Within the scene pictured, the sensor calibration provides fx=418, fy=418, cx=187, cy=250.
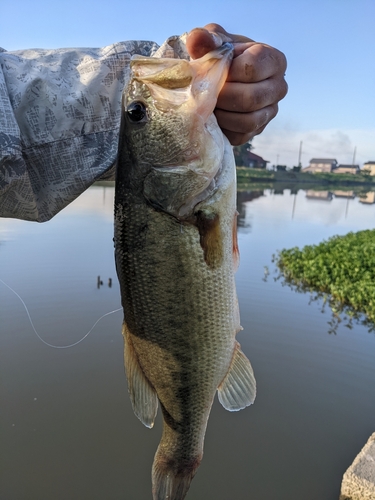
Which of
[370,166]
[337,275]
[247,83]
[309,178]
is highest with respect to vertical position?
[370,166]

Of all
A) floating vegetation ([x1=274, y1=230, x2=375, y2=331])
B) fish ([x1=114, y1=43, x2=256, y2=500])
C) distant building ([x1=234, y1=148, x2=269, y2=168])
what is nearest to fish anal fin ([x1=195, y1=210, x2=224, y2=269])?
fish ([x1=114, y1=43, x2=256, y2=500])

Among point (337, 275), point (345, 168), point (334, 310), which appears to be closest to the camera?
point (334, 310)

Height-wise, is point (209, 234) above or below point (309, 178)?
above

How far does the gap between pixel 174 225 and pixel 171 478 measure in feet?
3.83

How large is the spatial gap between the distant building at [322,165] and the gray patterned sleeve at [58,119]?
97571 millimetres

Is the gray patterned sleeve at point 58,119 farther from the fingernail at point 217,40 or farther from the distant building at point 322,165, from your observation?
the distant building at point 322,165

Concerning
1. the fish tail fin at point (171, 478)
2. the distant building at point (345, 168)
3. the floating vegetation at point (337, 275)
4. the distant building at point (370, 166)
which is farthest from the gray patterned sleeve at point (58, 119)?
the distant building at point (370, 166)

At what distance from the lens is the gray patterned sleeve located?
1979 mm

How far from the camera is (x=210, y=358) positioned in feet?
6.08

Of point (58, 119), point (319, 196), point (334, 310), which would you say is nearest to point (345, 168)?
point (319, 196)

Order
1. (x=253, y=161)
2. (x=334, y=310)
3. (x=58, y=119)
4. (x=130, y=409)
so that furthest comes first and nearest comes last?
(x=253, y=161)
(x=334, y=310)
(x=130, y=409)
(x=58, y=119)

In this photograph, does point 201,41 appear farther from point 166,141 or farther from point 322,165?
point 322,165

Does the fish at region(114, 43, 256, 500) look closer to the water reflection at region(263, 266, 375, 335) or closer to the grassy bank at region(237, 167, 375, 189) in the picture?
the water reflection at region(263, 266, 375, 335)

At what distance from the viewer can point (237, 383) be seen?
6.41 ft
